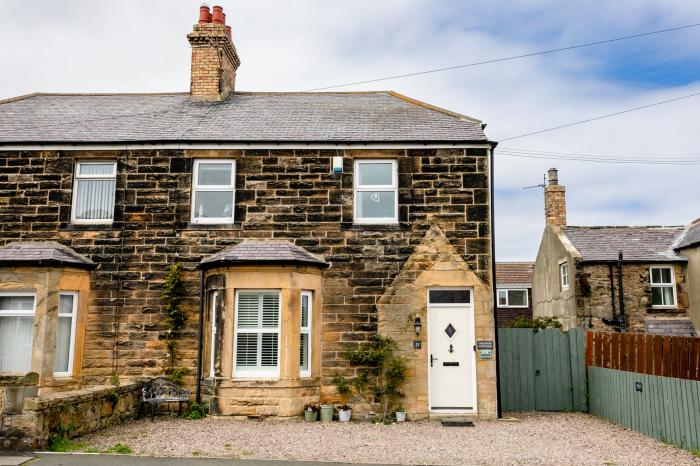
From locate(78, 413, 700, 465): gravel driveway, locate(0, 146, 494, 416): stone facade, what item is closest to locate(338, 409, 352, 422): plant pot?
locate(78, 413, 700, 465): gravel driveway

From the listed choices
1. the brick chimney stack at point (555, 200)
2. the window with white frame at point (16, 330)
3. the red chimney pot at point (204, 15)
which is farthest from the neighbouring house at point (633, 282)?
the window with white frame at point (16, 330)

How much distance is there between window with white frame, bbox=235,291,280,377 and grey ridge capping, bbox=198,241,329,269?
68 centimetres

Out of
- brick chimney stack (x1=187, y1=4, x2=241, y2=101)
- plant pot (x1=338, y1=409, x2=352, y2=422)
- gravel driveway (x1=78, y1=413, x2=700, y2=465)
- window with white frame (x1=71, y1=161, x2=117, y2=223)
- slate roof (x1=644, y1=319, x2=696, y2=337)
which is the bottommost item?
gravel driveway (x1=78, y1=413, x2=700, y2=465)

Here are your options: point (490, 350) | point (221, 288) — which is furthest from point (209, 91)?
point (490, 350)

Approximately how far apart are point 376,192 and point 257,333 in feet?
12.7

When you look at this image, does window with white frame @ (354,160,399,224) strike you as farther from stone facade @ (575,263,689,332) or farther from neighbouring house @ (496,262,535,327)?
neighbouring house @ (496,262,535,327)

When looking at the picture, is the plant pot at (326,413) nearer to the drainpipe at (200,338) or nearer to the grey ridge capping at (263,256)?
the drainpipe at (200,338)

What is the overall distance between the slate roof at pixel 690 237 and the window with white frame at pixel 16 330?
60.8 feet

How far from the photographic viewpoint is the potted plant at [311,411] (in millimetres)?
11336

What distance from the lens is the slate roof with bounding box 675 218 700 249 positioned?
747 inches

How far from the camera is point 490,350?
12.0 m

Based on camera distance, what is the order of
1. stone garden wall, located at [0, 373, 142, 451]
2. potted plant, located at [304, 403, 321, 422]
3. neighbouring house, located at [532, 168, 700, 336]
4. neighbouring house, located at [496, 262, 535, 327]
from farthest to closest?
neighbouring house, located at [496, 262, 535, 327] → neighbouring house, located at [532, 168, 700, 336] → potted plant, located at [304, 403, 321, 422] → stone garden wall, located at [0, 373, 142, 451]

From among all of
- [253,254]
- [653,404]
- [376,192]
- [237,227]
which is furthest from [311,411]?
[653,404]

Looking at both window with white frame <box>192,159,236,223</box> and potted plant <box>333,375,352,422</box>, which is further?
window with white frame <box>192,159,236,223</box>
